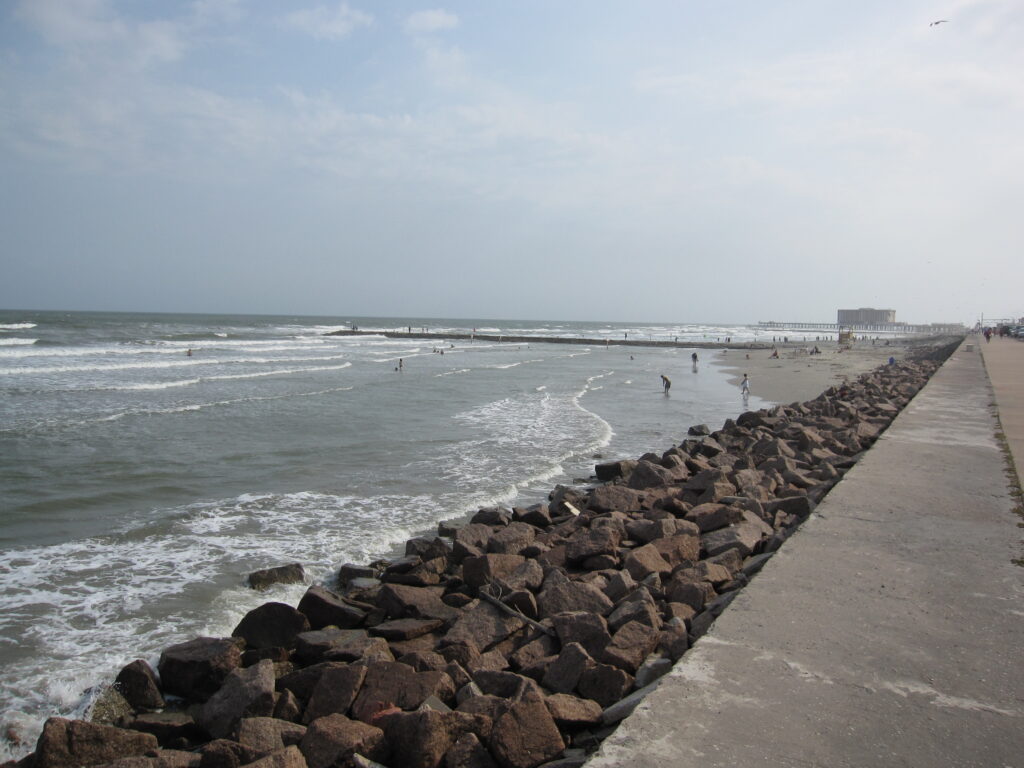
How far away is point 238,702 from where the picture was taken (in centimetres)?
401

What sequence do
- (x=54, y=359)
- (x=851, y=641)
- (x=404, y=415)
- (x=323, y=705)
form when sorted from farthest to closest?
1. (x=54, y=359)
2. (x=404, y=415)
3. (x=323, y=705)
4. (x=851, y=641)

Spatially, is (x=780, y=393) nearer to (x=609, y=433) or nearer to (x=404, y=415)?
(x=609, y=433)

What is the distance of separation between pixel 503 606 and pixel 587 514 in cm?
307

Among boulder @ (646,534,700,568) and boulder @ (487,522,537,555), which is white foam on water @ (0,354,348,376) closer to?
boulder @ (487,522,537,555)

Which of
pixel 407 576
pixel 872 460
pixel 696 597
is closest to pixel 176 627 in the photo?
pixel 407 576

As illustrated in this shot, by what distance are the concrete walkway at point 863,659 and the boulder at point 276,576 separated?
421cm

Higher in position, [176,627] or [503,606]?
[503,606]

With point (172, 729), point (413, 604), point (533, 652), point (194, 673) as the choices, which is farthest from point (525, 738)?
point (194, 673)

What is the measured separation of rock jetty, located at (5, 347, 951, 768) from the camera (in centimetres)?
329

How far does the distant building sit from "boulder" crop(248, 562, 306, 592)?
165 meters

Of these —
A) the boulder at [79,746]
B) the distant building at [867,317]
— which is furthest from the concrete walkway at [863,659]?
the distant building at [867,317]

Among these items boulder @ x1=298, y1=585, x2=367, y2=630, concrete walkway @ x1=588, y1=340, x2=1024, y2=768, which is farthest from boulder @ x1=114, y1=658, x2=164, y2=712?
concrete walkway @ x1=588, y1=340, x2=1024, y2=768

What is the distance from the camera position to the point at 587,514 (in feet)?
25.7

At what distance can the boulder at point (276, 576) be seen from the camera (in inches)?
254
